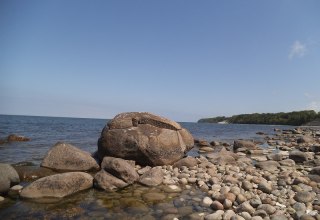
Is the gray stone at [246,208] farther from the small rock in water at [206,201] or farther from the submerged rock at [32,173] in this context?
the submerged rock at [32,173]

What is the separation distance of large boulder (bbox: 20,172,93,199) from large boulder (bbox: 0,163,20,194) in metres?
0.57

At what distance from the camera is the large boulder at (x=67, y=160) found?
1104 centimetres

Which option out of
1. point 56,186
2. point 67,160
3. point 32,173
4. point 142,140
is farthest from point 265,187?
point 32,173

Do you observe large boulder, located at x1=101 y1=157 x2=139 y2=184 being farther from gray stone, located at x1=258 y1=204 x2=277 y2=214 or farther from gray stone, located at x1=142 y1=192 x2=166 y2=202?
gray stone, located at x1=258 y1=204 x2=277 y2=214

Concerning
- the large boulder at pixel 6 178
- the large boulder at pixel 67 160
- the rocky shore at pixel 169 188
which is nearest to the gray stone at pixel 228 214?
the rocky shore at pixel 169 188

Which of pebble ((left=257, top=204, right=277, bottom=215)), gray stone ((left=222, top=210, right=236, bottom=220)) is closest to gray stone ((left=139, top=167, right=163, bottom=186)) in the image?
gray stone ((left=222, top=210, right=236, bottom=220))

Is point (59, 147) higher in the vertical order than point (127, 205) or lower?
higher

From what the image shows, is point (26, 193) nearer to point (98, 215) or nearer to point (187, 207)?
point (98, 215)

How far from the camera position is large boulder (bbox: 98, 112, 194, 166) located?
39.8 feet

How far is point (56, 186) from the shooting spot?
7754 mm

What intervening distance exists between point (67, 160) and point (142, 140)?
3.40m

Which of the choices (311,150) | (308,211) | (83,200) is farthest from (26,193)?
(311,150)

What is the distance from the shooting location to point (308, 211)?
659 cm

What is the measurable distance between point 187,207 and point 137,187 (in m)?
2.26
